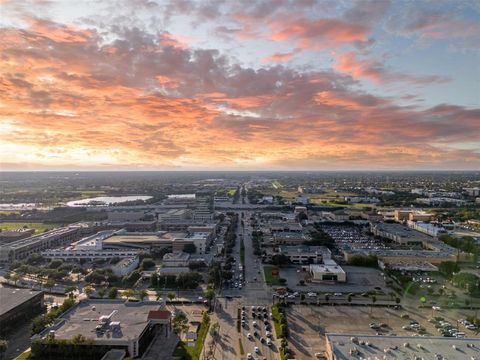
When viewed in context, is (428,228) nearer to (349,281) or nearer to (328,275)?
(349,281)

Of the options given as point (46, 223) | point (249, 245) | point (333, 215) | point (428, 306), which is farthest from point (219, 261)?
point (46, 223)

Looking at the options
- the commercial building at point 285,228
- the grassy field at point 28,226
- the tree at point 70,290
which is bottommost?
the tree at point 70,290

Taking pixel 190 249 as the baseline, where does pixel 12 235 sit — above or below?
above

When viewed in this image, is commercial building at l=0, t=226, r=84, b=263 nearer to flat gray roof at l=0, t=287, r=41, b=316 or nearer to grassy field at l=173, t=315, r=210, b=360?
flat gray roof at l=0, t=287, r=41, b=316

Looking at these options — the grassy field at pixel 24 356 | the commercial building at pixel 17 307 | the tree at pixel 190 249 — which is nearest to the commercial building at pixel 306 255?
the tree at pixel 190 249

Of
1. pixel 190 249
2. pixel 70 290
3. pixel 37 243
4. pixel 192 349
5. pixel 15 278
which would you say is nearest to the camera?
pixel 192 349

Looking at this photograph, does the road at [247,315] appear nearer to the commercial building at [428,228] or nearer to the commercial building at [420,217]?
the commercial building at [428,228]

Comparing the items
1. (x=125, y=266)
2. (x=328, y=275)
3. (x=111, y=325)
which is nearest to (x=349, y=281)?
(x=328, y=275)
